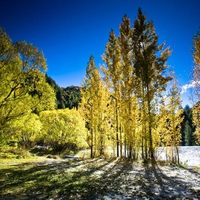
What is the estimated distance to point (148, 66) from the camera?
1417cm

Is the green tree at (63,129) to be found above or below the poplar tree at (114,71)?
below

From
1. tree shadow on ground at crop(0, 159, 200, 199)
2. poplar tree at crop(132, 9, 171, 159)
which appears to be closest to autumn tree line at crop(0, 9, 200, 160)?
poplar tree at crop(132, 9, 171, 159)

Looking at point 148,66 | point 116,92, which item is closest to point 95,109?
point 116,92

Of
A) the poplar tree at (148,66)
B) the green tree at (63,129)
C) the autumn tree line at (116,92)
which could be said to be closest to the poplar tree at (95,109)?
the autumn tree line at (116,92)

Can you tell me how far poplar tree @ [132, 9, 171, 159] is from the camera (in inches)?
534

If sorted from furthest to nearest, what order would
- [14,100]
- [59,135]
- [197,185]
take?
[59,135] < [14,100] < [197,185]

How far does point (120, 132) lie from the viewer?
16.2 m

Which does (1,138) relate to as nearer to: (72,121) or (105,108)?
(105,108)

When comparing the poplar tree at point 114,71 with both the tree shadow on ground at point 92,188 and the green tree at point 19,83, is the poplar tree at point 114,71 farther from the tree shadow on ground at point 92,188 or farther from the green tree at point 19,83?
the tree shadow on ground at point 92,188

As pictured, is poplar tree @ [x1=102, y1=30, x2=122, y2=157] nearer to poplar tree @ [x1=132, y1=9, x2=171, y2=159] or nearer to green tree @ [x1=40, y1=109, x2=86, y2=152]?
poplar tree @ [x1=132, y1=9, x2=171, y2=159]

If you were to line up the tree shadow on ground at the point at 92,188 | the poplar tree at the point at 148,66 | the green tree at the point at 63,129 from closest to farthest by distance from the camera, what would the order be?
1. the tree shadow on ground at the point at 92,188
2. the poplar tree at the point at 148,66
3. the green tree at the point at 63,129

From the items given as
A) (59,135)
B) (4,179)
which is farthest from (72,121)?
(4,179)

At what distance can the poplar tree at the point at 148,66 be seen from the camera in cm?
1357

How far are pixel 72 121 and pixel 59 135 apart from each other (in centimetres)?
300
